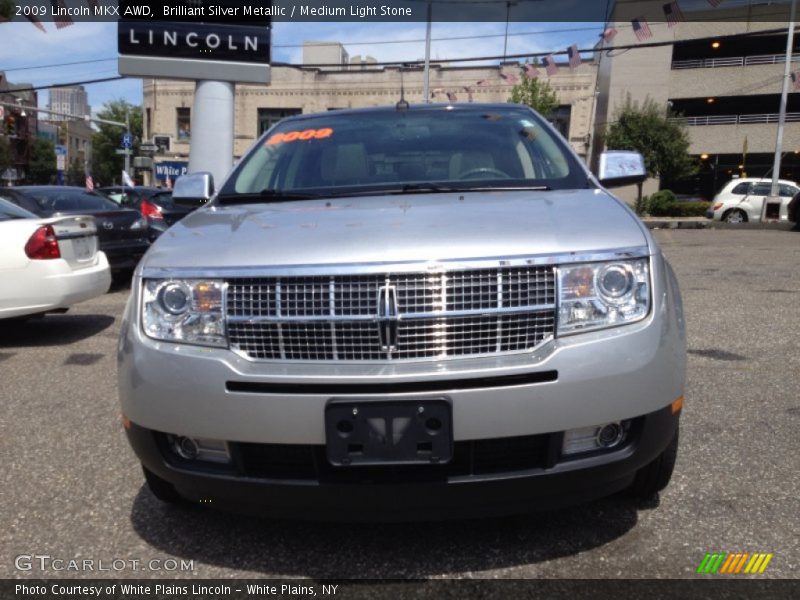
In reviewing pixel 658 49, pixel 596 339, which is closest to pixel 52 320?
pixel 596 339

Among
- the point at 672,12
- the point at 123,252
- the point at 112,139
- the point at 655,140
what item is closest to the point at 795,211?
the point at 672,12

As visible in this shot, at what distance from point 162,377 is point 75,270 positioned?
4.59 m

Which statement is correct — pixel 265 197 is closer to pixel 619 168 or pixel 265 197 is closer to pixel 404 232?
pixel 404 232

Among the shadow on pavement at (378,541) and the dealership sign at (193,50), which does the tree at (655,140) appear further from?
the shadow on pavement at (378,541)

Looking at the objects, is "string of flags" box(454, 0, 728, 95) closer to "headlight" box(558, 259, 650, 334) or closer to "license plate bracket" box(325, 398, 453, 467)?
"headlight" box(558, 259, 650, 334)

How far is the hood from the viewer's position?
2242 millimetres

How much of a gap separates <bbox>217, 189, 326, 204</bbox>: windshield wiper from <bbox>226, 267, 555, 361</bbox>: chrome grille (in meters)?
0.93

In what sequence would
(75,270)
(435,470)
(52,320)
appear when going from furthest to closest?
(52,320)
(75,270)
(435,470)

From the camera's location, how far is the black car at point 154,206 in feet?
36.9

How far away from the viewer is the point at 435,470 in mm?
2154

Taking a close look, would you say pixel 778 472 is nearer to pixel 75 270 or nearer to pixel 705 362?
pixel 705 362

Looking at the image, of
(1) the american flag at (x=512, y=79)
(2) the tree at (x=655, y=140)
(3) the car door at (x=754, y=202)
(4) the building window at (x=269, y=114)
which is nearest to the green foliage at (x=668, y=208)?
(2) the tree at (x=655, y=140)

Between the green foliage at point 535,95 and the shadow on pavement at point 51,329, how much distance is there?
29532mm

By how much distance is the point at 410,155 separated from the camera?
345 cm
